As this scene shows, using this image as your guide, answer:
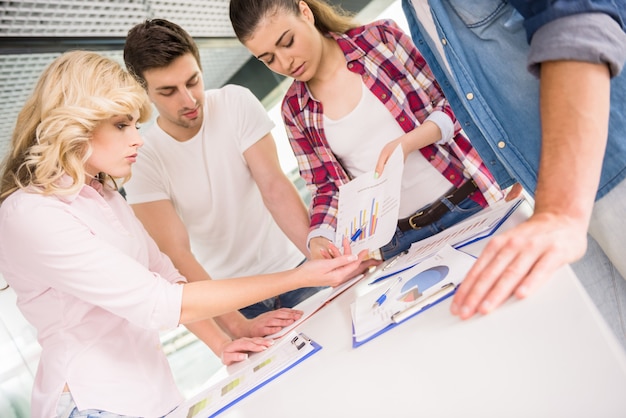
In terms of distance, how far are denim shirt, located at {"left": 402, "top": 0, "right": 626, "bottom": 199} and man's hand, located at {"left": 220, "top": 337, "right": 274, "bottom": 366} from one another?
2.49 feet

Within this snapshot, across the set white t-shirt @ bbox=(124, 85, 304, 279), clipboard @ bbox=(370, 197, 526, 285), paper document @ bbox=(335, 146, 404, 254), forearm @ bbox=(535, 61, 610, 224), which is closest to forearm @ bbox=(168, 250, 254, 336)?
white t-shirt @ bbox=(124, 85, 304, 279)

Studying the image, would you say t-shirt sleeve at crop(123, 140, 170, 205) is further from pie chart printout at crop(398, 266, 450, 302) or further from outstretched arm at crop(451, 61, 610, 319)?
outstretched arm at crop(451, 61, 610, 319)

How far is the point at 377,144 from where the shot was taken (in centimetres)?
167

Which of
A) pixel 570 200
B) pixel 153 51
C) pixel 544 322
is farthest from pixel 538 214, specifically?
pixel 153 51

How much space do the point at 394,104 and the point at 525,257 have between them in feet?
3.48

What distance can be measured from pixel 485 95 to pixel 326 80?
761 mm

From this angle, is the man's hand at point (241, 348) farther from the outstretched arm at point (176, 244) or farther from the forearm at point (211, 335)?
the outstretched arm at point (176, 244)

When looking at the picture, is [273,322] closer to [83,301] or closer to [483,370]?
[83,301]

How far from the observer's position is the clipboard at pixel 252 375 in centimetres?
97

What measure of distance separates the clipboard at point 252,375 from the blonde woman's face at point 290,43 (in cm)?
87

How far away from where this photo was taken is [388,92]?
1.63 meters

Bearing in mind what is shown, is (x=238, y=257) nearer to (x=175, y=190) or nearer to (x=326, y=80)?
(x=175, y=190)

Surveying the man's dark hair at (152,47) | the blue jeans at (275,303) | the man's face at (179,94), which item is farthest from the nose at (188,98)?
the blue jeans at (275,303)

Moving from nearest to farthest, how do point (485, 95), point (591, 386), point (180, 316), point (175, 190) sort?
point (591, 386) < point (485, 95) < point (180, 316) < point (175, 190)
